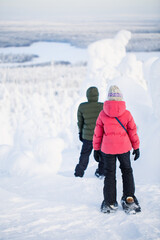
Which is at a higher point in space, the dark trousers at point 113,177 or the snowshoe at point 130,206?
the dark trousers at point 113,177

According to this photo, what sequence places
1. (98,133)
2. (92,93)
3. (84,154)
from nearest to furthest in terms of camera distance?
(98,133)
(92,93)
(84,154)

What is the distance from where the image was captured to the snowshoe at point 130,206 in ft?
10.1

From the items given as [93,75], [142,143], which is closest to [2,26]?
[93,75]

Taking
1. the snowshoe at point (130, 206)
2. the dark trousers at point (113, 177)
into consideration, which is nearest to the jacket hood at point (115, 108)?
the dark trousers at point (113, 177)

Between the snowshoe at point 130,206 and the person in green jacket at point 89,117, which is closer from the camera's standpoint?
the snowshoe at point 130,206

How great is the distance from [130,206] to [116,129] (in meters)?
1.08

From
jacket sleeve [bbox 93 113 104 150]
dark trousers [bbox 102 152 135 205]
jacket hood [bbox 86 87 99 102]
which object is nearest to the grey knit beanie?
jacket sleeve [bbox 93 113 104 150]

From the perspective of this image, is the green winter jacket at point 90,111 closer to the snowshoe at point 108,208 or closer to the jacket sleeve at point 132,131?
the jacket sleeve at point 132,131

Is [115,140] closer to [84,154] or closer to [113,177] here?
[113,177]

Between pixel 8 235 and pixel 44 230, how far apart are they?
420mm

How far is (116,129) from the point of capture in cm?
311

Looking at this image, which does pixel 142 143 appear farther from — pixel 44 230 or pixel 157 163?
pixel 44 230

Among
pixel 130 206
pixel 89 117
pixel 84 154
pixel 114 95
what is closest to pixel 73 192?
pixel 84 154

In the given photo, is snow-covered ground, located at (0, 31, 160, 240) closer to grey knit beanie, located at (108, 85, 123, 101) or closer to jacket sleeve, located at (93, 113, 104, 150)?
jacket sleeve, located at (93, 113, 104, 150)
